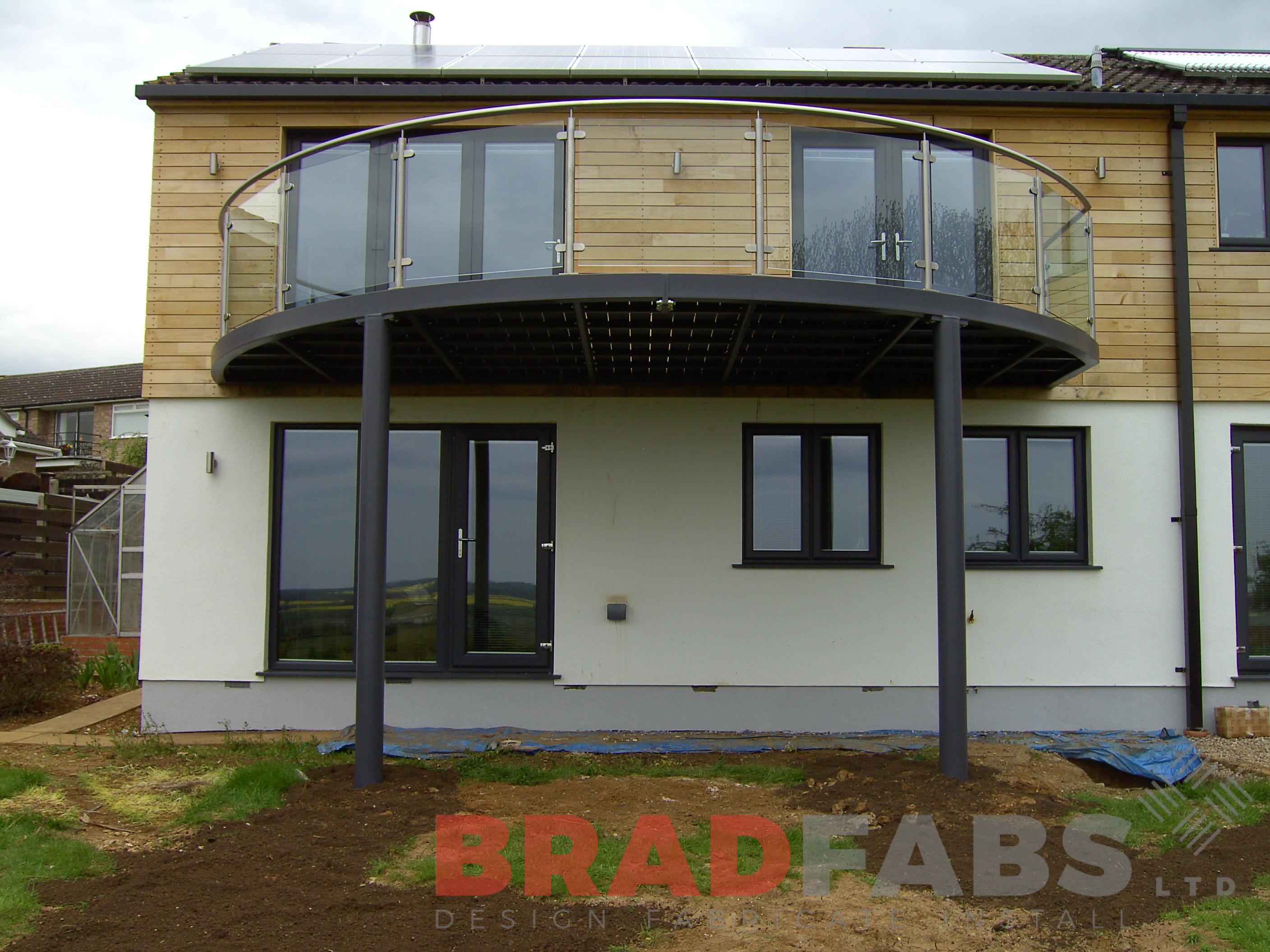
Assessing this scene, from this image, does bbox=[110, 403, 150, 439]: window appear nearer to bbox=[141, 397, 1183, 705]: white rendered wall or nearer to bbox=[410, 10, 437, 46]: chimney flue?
bbox=[410, 10, 437, 46]: chimney flue

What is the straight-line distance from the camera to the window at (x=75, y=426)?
3822cm

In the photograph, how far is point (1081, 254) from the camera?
806cm

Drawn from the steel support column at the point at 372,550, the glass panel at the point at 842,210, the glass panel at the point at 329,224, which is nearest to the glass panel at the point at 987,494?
the glass panel at the point at 842,210

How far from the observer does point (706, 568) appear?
8.45m

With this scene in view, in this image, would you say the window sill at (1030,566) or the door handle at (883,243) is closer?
the door handle at (883,243)

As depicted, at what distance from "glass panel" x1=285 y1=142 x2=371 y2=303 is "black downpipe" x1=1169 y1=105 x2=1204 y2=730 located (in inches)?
266

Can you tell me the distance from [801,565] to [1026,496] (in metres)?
2.08

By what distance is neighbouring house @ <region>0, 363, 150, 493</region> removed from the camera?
3650cm

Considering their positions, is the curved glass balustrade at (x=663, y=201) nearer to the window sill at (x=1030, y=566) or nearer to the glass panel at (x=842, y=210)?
the glass panel at (x=842, y=210)

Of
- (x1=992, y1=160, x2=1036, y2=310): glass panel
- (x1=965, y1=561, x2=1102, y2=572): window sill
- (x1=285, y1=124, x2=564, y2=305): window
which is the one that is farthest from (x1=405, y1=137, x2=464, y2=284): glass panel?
(x1=965, y1=561, x2=1102, y2=572): window sill

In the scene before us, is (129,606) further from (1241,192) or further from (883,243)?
(1241,192)

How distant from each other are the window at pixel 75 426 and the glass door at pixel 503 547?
34536 millimetres

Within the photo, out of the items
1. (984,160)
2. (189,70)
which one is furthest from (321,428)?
(984,160)

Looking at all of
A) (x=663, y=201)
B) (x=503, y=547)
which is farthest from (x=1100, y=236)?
(x=503, y=547)
